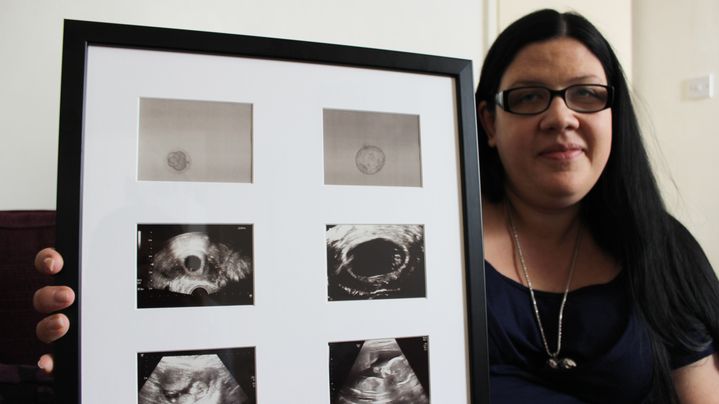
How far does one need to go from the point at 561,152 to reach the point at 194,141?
0.53m

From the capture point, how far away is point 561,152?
29.1 inches

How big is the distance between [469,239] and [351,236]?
14 centimetres

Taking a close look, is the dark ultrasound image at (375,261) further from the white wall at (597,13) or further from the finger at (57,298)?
the white wall at (597,13)

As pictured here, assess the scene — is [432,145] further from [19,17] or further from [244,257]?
[19,17]

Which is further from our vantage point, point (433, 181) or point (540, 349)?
point (540, 349)

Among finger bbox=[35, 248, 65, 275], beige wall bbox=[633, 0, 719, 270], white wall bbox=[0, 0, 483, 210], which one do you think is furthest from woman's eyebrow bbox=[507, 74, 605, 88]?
beige wall bbox=[633, 0, 719, 270]

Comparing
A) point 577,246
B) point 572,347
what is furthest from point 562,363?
point 577,246

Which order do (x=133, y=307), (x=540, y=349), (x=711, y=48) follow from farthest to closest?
1. (x=711, y=48)
2. (x=540, y=349)
3. (x=133, y=307)

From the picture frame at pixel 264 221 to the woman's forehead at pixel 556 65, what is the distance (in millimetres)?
218

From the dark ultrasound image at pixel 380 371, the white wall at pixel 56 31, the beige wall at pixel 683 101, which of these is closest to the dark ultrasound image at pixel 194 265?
the dark ultrasound image at pixel 380 371

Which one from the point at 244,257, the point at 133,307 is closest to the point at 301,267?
the point at 244,257

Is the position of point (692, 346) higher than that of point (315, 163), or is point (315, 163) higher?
point (315, 163)

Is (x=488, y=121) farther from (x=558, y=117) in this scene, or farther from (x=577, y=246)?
(x=577, y=246)

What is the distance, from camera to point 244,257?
0.52m
